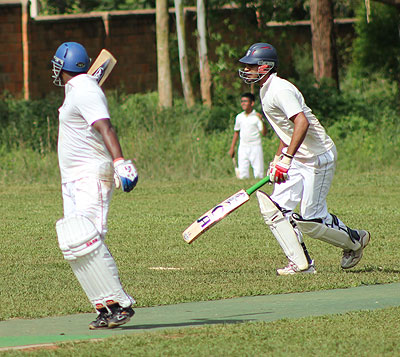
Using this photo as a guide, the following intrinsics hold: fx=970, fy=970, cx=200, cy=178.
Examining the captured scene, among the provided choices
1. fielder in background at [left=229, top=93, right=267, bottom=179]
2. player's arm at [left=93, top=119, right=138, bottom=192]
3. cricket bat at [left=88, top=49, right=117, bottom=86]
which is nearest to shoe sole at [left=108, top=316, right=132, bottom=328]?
player's arm at [left=93, top=119, right=138, bottom=192]

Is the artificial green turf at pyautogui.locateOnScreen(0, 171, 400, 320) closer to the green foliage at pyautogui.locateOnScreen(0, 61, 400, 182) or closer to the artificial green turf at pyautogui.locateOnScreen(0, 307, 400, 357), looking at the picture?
the artificial green turf at pyautogui.locateOnScreen(0, 307, 400, 357)

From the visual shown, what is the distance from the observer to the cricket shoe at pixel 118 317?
637cm

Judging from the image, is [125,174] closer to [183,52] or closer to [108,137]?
[108,137]

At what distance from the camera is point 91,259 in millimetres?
6270

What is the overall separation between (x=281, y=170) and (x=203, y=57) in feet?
66.3

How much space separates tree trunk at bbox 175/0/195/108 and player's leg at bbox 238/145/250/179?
7.63m

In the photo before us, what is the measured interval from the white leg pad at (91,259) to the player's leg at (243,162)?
13738 millimetres

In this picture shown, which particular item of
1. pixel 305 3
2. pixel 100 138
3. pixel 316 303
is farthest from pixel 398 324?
pixel 305 3

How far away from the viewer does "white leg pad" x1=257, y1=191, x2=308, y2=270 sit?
8.96 metres

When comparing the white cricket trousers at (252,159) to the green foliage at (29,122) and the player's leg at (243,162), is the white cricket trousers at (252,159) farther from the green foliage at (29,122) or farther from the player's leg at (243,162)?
the green foliage at (29,122)

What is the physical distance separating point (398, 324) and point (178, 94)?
26535 mm

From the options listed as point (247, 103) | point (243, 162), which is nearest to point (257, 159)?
point (243, 162)

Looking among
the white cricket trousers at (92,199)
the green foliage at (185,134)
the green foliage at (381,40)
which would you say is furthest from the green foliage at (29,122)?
the white cricket trousers at (92,199)

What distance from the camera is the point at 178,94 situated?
32.7 metres
